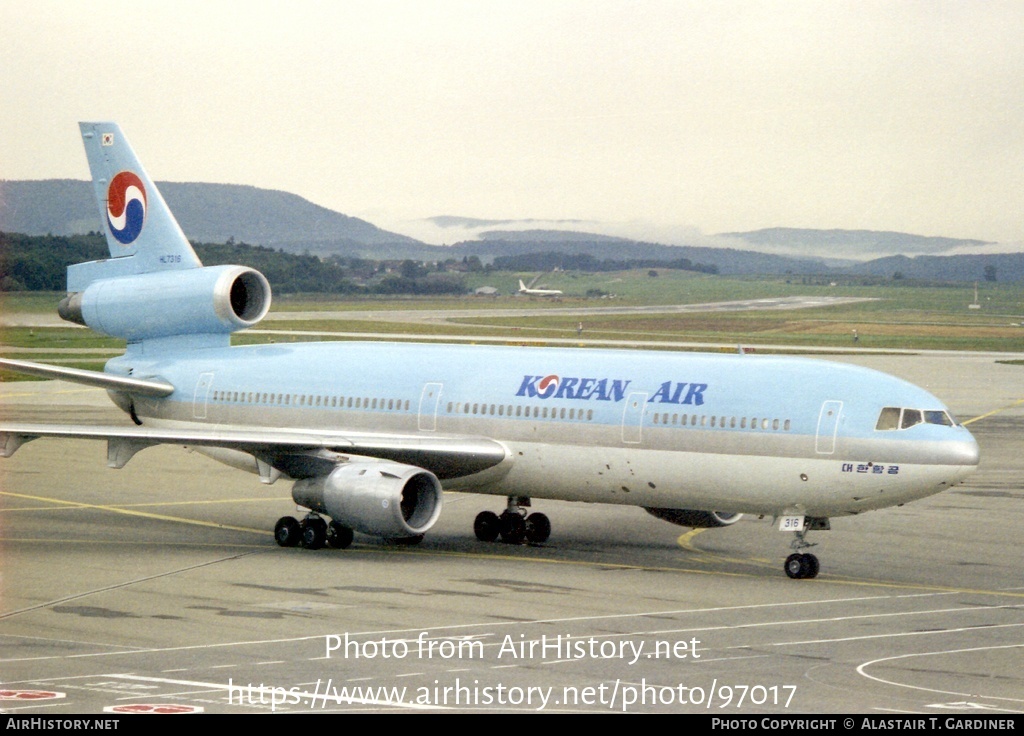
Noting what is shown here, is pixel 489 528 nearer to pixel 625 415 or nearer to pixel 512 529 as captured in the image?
pixel 512 529

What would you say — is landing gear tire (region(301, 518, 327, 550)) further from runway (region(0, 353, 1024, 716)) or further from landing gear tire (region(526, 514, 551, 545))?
landing gear tire (region(526, 514, 551, 545))

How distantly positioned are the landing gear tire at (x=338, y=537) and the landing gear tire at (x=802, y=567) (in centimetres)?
A: 877

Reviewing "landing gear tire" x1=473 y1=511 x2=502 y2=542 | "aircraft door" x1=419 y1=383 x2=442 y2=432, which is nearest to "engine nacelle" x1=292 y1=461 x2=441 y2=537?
"aircraft door" x1=419 y1=383 x2=442 y2=432

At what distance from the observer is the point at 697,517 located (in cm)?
2992

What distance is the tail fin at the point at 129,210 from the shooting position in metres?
35.2

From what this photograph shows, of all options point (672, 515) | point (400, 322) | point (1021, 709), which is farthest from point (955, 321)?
point (1021, 709)

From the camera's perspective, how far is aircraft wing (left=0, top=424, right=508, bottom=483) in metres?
28.1

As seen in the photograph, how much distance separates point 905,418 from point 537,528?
28.3ft

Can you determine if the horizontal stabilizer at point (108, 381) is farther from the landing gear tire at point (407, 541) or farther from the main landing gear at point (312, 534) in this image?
the landing gear tire at point (407, 541)

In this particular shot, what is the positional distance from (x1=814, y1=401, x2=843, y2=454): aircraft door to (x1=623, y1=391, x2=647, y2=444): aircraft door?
347 cm

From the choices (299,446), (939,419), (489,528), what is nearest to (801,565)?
(939,419)

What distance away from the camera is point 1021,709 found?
1661 cm

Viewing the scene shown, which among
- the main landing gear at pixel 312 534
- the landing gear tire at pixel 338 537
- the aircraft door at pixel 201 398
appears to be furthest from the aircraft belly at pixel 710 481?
the aircraft door at pixel 201 398

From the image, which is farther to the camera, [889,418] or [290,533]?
[290,533]
